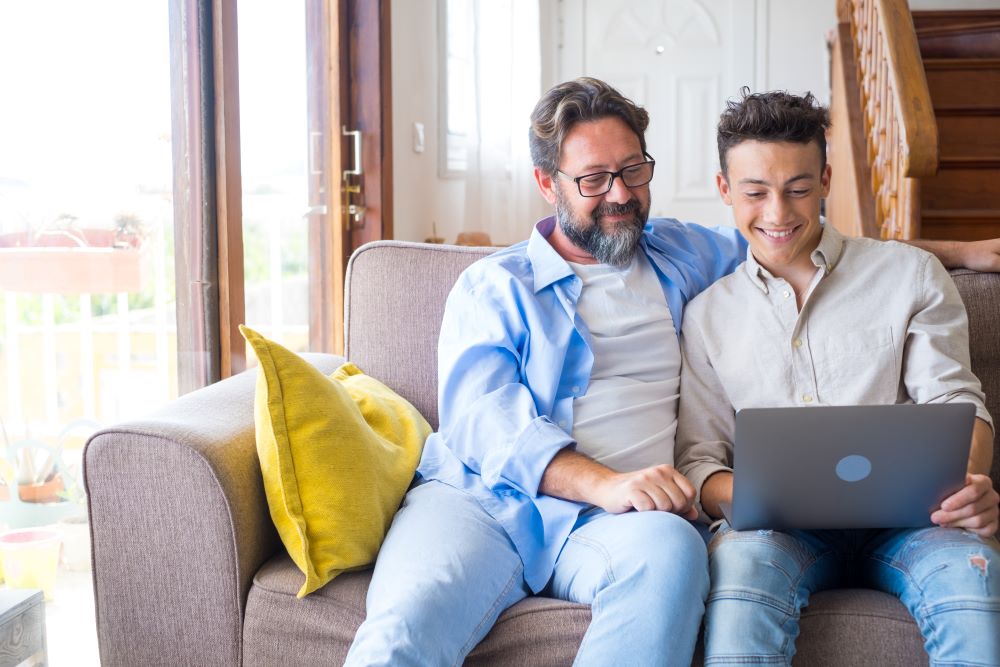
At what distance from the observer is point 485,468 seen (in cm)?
162

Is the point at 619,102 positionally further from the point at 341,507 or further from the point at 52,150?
the point at 52,150

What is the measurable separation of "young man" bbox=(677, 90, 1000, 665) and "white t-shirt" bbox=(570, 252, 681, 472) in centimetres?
4

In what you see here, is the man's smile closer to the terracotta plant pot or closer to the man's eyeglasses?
the man's eyeglasses

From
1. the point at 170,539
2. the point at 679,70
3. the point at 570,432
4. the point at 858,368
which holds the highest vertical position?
the point at 679,70

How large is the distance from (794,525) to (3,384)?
138cm

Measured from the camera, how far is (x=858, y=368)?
1609 millimetres

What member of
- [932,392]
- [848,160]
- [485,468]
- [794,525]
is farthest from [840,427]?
[848,160]

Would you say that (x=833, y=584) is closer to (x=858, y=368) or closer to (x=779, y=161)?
(x=858, y=368)

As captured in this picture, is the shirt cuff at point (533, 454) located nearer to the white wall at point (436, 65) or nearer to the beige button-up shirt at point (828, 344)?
the beige button-up shirt at point (828, 344)

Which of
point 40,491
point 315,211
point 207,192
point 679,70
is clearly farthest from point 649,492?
point 679,70

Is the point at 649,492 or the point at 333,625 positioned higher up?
the point at 649,492

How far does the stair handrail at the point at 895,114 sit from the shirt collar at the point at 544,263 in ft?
4.80

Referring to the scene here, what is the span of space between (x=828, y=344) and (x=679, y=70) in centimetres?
423

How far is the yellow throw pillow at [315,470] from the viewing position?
149 cm
